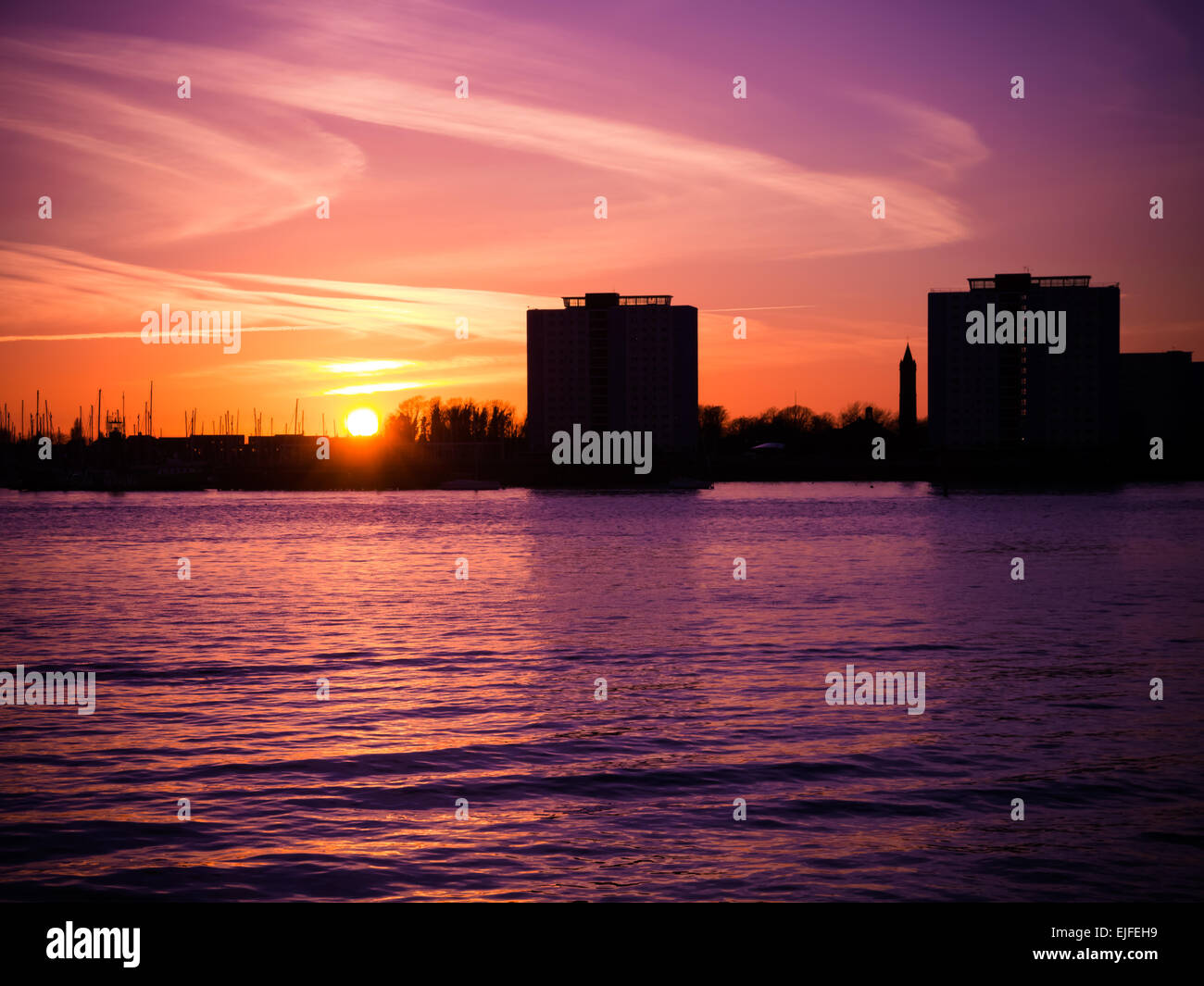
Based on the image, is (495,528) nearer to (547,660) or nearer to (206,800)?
(547,660)

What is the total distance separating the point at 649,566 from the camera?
5688 cm

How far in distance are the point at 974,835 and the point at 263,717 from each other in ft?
39.1

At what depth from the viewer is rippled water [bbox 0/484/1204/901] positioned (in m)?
11.3

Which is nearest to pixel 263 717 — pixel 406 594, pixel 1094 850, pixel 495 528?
pixel 1094 850

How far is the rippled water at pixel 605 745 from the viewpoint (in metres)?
11.3

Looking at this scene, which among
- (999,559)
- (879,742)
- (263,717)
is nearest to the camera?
(879,742)

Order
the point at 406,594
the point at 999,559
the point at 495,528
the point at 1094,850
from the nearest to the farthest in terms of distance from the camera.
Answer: the point at 1094,850 < the point at 406,594 < the point at 999,559 < the point at 495,528

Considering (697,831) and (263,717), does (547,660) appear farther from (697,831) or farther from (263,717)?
(697,831)

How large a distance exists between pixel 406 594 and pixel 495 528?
186ft

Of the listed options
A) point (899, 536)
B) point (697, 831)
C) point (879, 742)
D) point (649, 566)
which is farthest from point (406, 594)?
point (899, 536)

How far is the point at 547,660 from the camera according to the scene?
86.5 feet

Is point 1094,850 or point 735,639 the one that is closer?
point 1094,850

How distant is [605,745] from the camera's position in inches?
674
